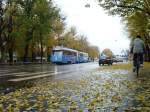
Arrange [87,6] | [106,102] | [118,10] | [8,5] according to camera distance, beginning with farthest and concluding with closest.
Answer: [8,5] → [118,10] → [87,6] → [106,102]

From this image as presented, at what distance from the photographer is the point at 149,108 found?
7090 millimetres

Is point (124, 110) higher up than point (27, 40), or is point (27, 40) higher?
point (27, 40)

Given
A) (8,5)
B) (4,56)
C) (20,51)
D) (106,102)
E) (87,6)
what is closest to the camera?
(106,102)

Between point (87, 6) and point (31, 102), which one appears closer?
point (31, 102)

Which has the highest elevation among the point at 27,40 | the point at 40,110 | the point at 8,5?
the point at 8,5

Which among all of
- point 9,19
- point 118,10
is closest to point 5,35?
point 9,19

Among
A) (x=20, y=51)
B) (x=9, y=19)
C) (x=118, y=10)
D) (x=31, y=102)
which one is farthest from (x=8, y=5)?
(x=31, y=102)

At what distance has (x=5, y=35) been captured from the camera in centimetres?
6291

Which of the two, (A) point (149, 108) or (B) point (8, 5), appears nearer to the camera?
(A) point (149, 108)

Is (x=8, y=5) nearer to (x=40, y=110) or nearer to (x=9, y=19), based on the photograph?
(x=9, y=19)

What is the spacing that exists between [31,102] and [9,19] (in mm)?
53487

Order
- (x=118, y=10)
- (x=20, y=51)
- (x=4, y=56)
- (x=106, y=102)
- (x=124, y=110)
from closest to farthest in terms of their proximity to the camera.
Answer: (x=124, y=110)
(x=106, y=102)
(x=118, y=10)
(x=4, y=56)
(x=20, y=51)

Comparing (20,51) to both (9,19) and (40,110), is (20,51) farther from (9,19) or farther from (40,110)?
(40,110)

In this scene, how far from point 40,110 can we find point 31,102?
1.28 m
